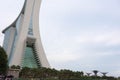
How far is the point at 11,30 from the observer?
228ft

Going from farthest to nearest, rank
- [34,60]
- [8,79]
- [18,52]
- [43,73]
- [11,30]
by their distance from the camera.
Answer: [11,30]
[34,60]
[18,52]
[43,73]
[8,79]

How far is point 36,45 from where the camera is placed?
5881 cm

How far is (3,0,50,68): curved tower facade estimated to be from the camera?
57.2 m

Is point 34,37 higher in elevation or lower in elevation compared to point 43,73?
higher

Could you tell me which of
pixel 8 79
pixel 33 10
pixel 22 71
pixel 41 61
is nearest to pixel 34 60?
pixel 41 61

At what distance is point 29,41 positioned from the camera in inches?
2345

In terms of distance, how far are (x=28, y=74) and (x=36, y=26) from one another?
2222 centimetres

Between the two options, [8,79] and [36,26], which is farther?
[36,26]

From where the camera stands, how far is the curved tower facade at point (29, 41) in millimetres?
57188

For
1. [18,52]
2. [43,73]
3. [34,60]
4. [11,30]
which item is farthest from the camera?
[11,30]

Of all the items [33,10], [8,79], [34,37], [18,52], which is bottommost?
[8,79]

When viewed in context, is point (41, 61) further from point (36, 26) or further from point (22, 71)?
point (22, 71)

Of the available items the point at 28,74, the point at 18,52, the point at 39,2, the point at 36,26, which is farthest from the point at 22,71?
the point at 39,2

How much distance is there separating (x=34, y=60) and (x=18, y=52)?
5324 mm
